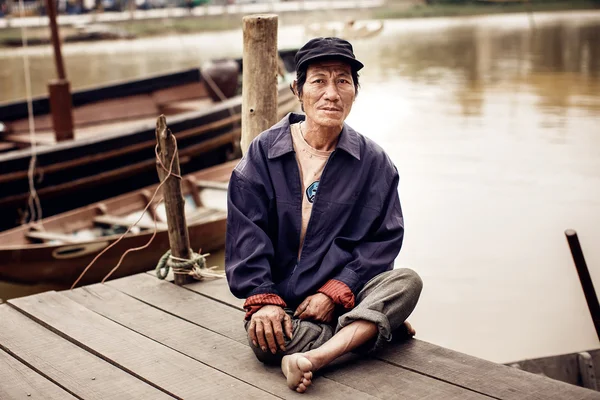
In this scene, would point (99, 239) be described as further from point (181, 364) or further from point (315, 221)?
point (315, 221)

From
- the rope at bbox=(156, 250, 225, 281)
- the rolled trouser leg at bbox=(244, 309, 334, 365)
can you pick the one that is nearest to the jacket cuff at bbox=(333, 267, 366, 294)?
the rolled trouser leg at bbox=(244, 309, 334, 365)

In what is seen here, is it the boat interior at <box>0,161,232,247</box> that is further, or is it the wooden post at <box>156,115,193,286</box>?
the boat interior at <box>0,161,232,247</box>

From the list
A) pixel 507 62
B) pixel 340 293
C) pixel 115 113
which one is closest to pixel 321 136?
pixel 340 293

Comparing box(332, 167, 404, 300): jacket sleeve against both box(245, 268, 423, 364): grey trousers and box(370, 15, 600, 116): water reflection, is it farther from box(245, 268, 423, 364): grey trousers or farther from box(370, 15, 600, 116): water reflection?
box(370, 15, 600, 116): water reflection

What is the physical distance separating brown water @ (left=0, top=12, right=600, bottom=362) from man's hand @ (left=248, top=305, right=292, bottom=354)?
280cm

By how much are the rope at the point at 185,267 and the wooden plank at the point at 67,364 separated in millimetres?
636

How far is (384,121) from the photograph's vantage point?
12719 millimetres

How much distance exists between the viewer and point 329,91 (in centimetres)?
247

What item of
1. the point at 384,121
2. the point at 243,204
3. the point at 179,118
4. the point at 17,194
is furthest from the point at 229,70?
the point at 243,204

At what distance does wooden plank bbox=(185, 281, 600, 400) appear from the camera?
2.17m

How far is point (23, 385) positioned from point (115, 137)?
4.53m

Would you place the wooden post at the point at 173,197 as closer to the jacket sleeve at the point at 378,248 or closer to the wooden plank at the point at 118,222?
the jacket sleeve at the point at 378,248

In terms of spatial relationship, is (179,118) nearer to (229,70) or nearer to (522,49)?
(229,70)

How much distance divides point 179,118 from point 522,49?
1894cm
